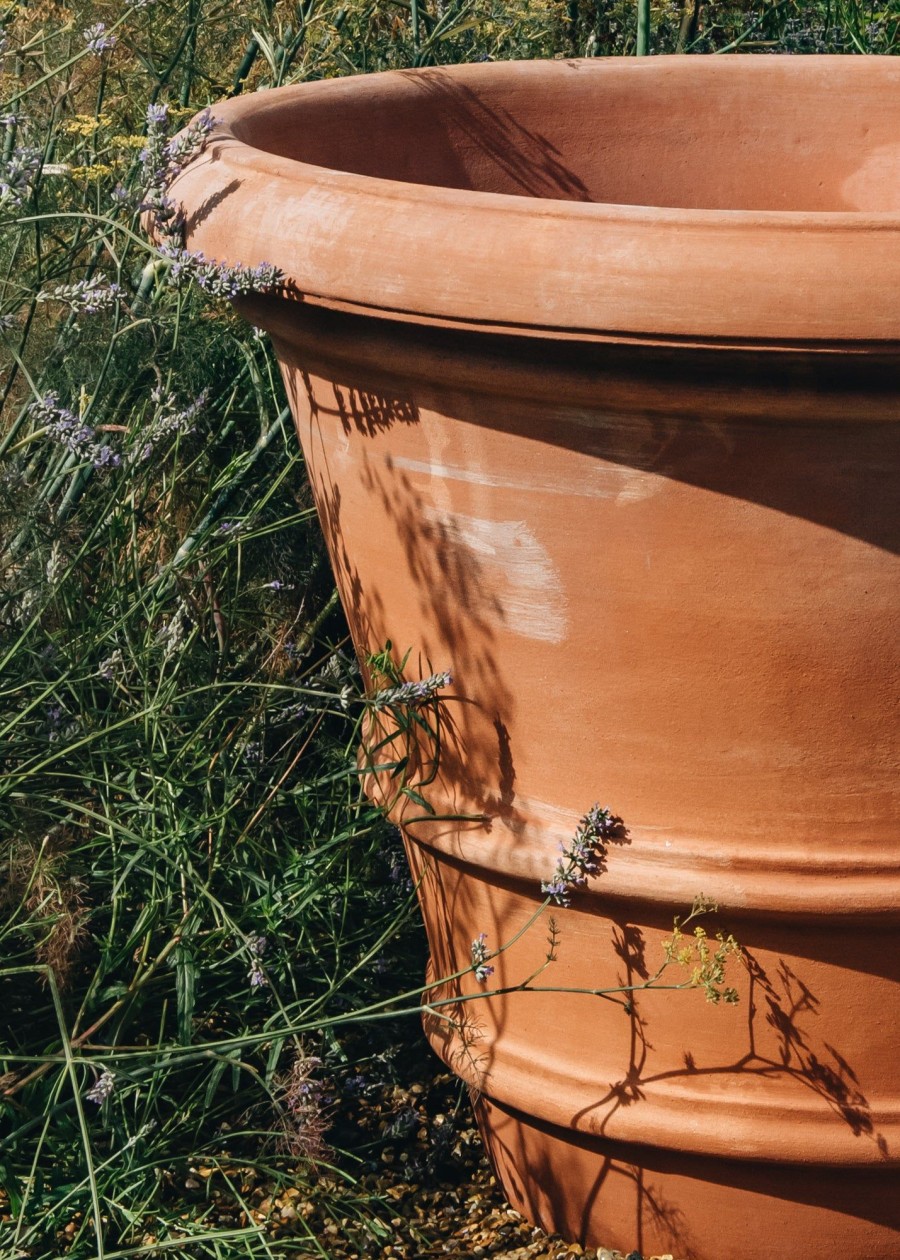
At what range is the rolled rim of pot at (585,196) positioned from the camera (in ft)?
3.38

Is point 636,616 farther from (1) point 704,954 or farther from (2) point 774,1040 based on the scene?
(2) point 774,1040

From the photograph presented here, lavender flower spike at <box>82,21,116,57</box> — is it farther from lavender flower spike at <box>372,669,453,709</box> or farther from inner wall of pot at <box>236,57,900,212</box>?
lavender flower spike at <box>372,669,453,709</box>

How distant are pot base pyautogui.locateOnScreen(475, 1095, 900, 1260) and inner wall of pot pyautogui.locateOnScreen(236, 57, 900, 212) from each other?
125cm

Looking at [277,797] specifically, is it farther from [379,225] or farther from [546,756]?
[379,225]

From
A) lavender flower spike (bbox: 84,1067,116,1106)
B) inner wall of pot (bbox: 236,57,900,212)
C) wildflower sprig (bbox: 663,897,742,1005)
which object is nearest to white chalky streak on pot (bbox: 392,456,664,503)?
wildflower sprig (bbox: 663,897,742,1005)

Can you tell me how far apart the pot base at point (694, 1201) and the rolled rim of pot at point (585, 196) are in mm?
871

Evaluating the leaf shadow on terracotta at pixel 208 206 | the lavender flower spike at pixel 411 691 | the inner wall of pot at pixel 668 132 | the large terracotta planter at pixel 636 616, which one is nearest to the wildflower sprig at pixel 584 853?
the large terracotta planter at pixel 636 616

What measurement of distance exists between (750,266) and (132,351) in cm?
101

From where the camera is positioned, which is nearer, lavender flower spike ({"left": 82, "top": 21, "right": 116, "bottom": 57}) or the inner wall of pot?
lavender flower spike ({"left": 82, "top": 21, "right": 116, "bottom": 57})

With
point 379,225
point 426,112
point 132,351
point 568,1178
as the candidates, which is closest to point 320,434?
point 379,225

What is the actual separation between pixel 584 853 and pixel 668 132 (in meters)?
1.17

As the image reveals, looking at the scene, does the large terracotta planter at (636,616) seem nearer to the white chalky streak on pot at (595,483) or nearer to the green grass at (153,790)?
the white chalky streak on pot at (595,483)

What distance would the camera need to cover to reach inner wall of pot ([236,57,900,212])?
6.26ft

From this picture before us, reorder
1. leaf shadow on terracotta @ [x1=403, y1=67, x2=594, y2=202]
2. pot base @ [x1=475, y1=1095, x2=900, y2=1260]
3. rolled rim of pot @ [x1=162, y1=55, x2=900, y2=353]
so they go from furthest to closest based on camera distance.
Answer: leaf shadow on terracotta @ [x1=403, y1=67, x2=594, y2=202] < pot base @ [x1=475, y1=1095, x2=900, y2=1260] < rolled rim of pot @ [x1=162, y1=55, x2=900, y2=353]
